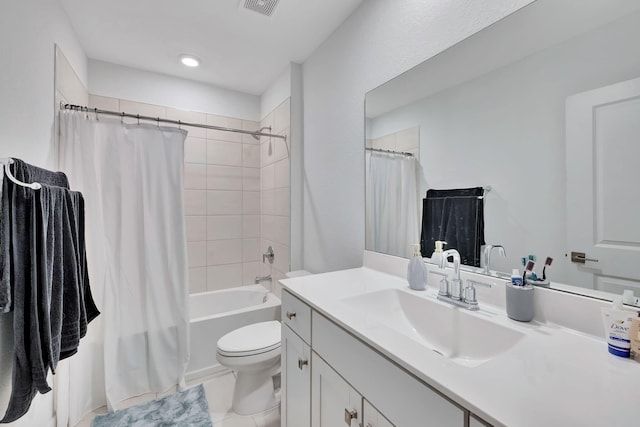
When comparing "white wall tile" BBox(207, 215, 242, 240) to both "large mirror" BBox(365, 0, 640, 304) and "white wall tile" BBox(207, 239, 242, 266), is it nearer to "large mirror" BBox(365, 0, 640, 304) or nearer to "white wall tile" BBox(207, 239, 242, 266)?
Answer: "white wall tile" BBox(207, 239, 242, 266)

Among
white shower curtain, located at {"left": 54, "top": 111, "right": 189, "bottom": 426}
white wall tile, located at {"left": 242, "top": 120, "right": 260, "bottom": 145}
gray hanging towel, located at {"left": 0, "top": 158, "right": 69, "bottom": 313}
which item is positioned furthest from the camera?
white wall tile, located at {"left": 242, "top": 120, "right": 260, "bottom": 145}

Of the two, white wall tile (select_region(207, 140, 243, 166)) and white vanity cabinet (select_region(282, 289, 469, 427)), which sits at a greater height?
white wall tile (select_region(207, 140, 243, 166))

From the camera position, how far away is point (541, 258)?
34.4 inches

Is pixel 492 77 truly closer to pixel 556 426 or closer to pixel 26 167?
pixel 556 426

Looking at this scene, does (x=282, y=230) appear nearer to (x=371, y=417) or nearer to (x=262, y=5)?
(x=262, y=5)

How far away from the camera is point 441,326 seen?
975 millimetres

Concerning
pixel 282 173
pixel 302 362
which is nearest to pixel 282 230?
pixel 282 173

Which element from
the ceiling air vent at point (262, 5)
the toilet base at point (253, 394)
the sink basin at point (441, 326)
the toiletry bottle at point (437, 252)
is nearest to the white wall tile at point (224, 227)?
the toilet base at point (253, 394)

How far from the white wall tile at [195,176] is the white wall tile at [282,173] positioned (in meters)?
0.73

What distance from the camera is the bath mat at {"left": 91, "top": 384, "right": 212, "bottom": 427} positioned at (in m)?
1.58

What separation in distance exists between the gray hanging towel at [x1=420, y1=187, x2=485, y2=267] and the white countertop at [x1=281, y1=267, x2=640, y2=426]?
0.95 feet

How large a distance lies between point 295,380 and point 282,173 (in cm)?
169

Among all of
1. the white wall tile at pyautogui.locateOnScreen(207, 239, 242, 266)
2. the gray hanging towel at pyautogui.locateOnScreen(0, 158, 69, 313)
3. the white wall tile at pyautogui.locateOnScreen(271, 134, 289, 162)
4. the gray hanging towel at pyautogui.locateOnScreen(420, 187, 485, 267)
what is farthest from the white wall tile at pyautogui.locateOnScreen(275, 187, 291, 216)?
the gray hanging towel at pyautogui.locateOnScreen(0, 158, 69, 313)

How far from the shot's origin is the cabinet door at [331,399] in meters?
0.81
